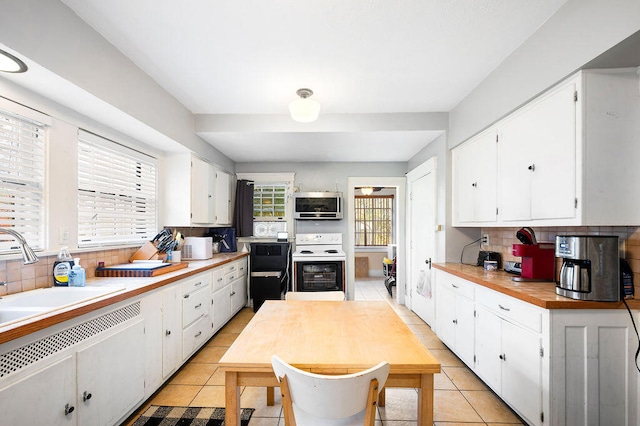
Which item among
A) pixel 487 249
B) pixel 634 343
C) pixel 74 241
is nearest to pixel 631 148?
pixel 634 343

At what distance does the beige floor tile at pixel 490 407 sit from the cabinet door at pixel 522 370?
118mm

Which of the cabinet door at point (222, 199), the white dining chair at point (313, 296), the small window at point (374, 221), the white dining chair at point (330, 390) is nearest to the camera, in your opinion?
the white dining chair at point (330, 390)

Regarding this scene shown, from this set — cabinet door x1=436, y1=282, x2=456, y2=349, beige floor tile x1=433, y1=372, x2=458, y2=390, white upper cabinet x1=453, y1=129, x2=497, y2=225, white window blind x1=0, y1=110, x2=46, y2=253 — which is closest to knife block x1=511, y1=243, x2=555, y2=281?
white upper cabinet x1=453, y1=129, x2=497, y2=225

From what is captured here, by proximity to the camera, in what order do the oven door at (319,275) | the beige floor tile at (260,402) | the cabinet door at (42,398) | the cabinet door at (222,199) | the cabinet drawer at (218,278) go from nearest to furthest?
the cabinet door at (42,398)
the beige floor tile at (260,402)
the cabinet drawer at (218,278)
the cabinet door at (222,199)
the oven door at (319,275)

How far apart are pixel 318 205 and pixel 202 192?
1630 millimetres

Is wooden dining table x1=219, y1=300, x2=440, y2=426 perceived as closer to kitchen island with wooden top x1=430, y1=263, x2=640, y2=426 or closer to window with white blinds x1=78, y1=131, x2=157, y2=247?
kitchen island with wooden top x1=430, y1=263, x2=640, y2=426

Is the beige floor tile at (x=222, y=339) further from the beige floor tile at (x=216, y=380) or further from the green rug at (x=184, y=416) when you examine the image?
the green rug at (x=184, y=416)

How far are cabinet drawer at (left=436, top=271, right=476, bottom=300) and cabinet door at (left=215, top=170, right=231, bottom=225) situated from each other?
9.50ft

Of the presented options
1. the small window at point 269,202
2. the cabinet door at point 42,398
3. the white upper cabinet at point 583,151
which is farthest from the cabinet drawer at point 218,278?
the white upper cabinet at point 583,151

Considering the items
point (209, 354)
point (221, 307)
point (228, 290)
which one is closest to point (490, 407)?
point (209, 354)

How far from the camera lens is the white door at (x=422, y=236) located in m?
3.45

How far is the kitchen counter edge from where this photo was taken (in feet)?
3.79

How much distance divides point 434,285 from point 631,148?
2.11 meters

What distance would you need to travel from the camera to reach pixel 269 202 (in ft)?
15.2
